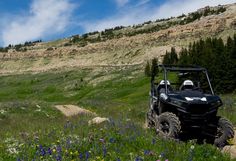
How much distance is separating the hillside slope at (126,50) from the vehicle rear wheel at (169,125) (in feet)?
323

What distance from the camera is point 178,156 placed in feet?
29.6

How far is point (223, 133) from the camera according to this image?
13.5 metres

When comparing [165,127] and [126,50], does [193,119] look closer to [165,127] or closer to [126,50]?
[165,127]

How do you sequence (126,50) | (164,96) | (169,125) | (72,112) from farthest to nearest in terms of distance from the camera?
(126,50), (72,112), (164,96), (169,125)

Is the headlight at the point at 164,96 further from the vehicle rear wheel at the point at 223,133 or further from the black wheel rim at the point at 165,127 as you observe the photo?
the vehicle rear wheel at the point at 223,133

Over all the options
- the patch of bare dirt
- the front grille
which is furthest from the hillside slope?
the front grille

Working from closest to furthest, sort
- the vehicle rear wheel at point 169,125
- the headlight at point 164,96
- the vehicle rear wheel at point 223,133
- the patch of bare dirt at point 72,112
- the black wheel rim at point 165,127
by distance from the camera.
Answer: the vehicle rear wheel at point 169,125 < the vehicle rear wheel at point 223,133 < the black wheel rim at point 165,127 < the headlight at point 164,96 < the patch of bare dirt at point 72,112

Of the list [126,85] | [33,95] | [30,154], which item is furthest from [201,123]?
[33,95]

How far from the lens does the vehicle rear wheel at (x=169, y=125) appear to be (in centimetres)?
1320

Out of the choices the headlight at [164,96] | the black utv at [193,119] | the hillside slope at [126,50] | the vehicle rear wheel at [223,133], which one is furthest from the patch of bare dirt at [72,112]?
the hillside slope at [126,50]

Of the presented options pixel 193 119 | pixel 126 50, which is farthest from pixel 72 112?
pixel 126 50

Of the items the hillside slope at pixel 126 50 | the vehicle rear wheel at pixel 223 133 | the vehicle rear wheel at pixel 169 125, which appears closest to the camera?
the vehicle rear wheel at pixel 169 125

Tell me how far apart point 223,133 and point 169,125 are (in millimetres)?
1624

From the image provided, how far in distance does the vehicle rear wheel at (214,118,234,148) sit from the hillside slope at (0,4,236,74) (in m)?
98.2
